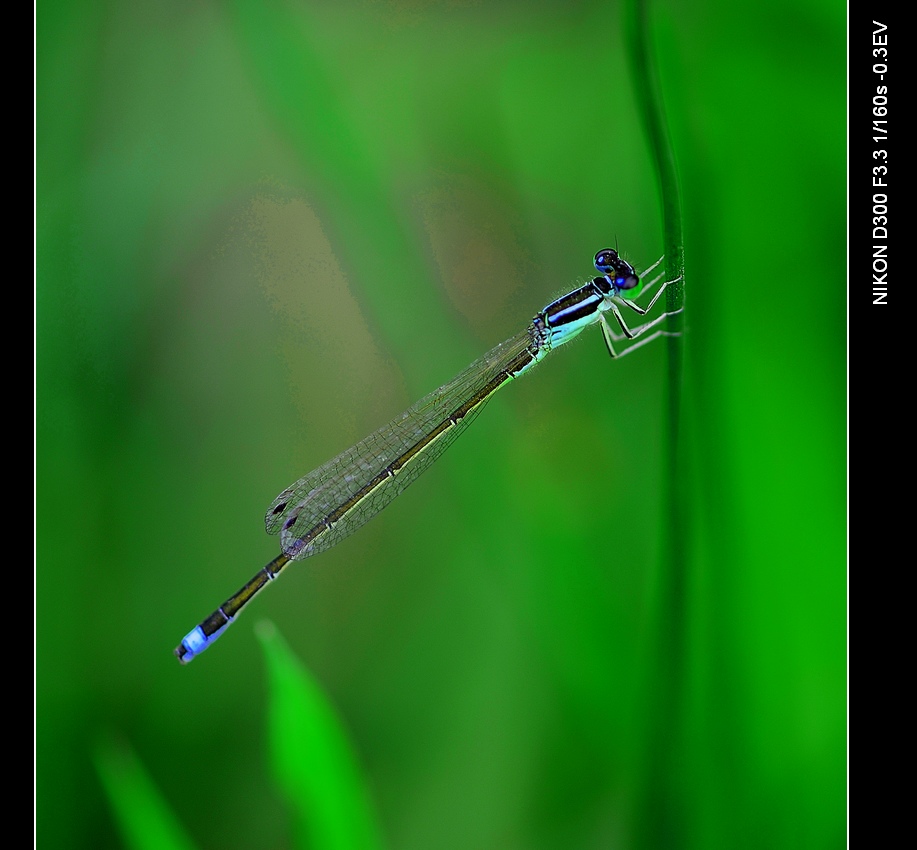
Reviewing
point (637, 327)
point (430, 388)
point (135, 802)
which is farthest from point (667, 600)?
point (135, 802)

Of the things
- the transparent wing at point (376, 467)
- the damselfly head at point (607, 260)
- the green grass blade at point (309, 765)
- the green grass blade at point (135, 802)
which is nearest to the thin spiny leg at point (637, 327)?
the damselfly head at point (607, 260)

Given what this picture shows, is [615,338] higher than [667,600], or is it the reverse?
[615,338]

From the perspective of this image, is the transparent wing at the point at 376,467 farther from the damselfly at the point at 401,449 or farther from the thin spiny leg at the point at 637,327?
the thin spiny leg at the point at 637,327

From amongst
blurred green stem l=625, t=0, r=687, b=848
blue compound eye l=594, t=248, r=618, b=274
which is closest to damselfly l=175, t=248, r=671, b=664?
blue compound eye l=594, t=248, r=618, b=274

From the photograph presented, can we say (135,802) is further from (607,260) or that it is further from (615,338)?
(607,260)

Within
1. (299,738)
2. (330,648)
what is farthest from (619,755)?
(330,648)

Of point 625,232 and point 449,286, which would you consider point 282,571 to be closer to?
point 449,286
